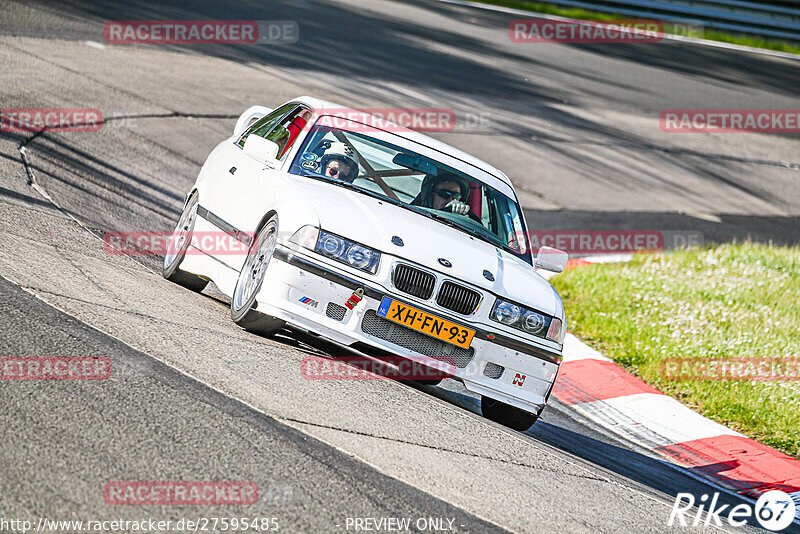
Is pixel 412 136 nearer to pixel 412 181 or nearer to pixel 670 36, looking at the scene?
pixel 412 181

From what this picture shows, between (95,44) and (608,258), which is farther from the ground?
(95,44)

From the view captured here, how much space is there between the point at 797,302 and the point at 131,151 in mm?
7905

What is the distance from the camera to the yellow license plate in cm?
589

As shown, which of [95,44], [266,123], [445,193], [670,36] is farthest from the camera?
[670,36]

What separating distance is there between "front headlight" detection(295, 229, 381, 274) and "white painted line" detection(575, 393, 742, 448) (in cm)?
271

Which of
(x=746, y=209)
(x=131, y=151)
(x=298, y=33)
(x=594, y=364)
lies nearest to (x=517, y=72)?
(x=298, y=33)

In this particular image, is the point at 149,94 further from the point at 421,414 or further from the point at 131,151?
the point at 421,414

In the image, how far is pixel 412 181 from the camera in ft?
23.8

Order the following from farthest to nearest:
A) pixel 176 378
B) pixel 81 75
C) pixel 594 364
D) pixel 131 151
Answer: pixel 81 75 → pixel 131 151 → pixel 594 364 → pixel 176 378

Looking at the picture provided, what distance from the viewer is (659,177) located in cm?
1767

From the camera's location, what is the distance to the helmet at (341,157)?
6957 millimetres

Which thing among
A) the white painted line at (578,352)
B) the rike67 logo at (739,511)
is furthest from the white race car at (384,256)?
the white painted line at (578,352)

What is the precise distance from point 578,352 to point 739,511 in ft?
10.2

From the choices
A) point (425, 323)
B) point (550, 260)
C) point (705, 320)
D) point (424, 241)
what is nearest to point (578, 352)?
point (705, 320)
